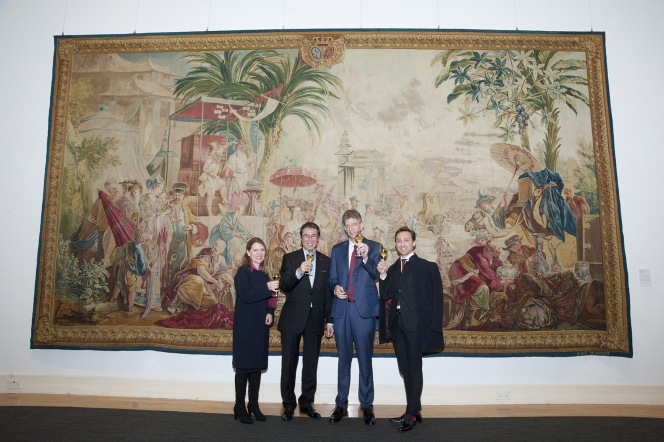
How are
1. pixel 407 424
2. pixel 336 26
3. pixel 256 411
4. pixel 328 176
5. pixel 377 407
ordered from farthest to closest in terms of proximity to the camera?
pixel 336 26 < pixel 328 176 < pixel 377 407 < pixel 256 411 < pixel 407 424

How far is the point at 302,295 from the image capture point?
397cm

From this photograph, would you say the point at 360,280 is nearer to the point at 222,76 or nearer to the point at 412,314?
the point at 412,314

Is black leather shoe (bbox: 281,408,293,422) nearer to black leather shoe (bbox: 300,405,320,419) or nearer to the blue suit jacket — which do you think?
black leather shoe (bbox: 300,405,320,419)

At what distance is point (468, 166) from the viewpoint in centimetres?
488

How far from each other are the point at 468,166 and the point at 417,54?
66.4 inches

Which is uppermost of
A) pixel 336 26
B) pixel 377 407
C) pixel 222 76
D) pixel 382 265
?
pixel 336 26

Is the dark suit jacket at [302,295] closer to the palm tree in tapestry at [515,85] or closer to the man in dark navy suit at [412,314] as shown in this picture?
the man in dark navy suit at [412,314]

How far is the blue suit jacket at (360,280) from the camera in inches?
152

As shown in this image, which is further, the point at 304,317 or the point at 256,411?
the point at 304,317

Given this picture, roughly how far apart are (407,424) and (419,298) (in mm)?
1193

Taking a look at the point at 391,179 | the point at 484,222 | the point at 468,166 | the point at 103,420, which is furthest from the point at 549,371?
the point at 103,420

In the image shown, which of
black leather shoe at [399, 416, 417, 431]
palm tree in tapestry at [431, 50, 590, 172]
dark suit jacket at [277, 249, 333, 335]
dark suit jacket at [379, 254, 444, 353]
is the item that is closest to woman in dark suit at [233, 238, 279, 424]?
dark suit jacket at [277, 249, 333, 335]

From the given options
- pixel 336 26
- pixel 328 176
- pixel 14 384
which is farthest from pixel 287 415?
pixel 336 26

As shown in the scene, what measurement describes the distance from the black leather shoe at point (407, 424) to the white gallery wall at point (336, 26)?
0.93 m
